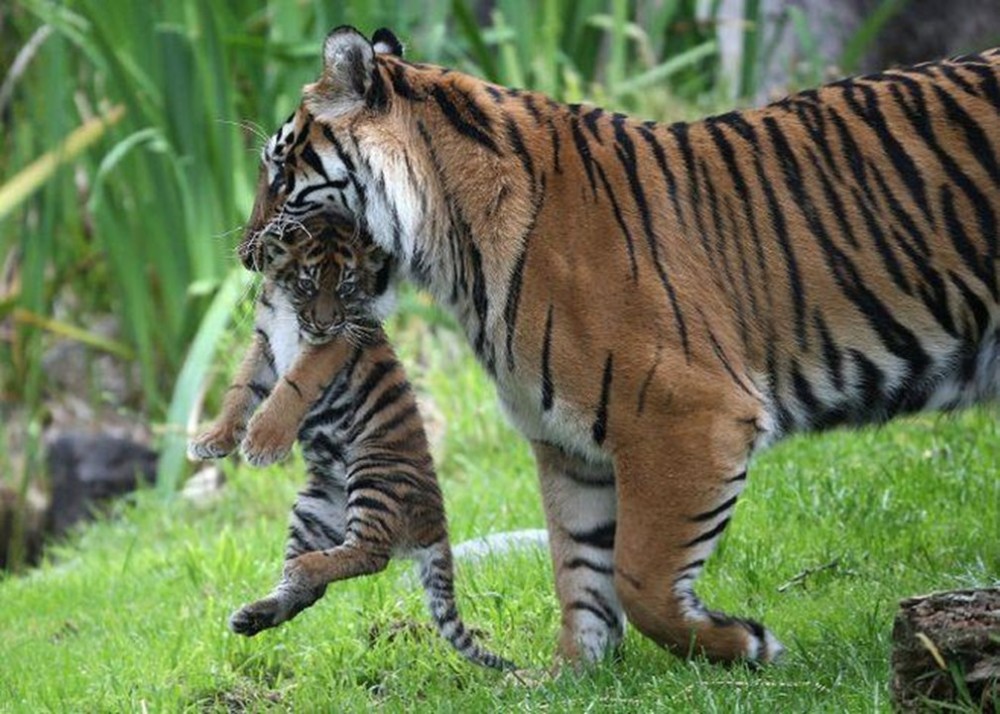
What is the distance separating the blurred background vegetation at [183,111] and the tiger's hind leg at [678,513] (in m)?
4.25

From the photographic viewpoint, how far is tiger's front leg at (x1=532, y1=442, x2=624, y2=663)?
5.25m

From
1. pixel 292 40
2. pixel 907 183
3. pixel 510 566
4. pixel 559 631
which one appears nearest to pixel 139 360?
pixel 292 40

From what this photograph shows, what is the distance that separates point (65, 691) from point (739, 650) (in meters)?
2.10

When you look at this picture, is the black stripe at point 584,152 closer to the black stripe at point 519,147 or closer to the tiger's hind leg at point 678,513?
the black stripe at point 519,147

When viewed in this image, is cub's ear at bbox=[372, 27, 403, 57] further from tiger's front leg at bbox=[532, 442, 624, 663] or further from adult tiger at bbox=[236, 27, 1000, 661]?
tiger's front leg at bbox=[532, 442, 624, 663]

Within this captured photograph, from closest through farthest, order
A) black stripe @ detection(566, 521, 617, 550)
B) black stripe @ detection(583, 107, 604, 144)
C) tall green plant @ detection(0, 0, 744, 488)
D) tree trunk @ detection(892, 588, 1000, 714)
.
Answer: tree trunk @ detection(892, 588, 1000, 714) < black stripe @ detection(583, 107, 604, 144) < black stripe @ detection(566, 521, 617, 550) < tall green plant @ detection(0, 0, 744, 488)

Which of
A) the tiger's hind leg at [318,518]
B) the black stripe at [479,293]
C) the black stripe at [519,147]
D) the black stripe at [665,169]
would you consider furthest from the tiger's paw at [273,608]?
the black stripe at [665,169]

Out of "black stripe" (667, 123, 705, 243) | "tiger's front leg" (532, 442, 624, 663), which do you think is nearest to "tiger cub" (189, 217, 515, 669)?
"tiger's front leg" (532, 442, 624, 663)

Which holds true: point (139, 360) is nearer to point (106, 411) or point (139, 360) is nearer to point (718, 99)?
point (106, 411)

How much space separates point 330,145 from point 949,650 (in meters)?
2.22

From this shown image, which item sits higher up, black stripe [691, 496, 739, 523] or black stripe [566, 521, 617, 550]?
black stripe [691, 496, 739, 523]

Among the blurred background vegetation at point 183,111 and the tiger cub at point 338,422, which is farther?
the blurred background vegetation at point 183,111

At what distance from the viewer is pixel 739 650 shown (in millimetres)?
4789

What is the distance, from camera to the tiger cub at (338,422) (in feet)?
16.4
